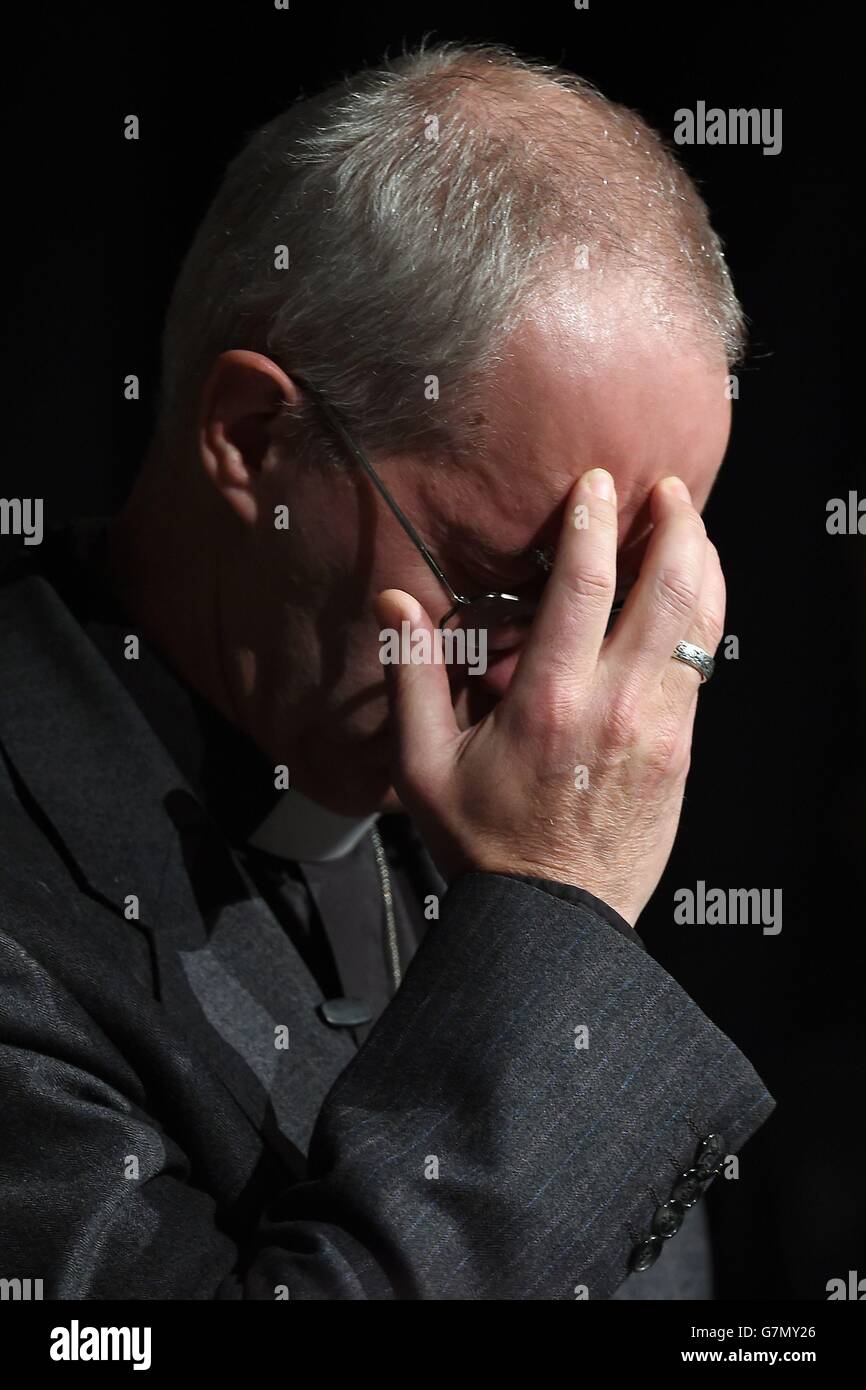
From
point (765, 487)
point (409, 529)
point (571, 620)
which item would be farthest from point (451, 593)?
point (765, 487)

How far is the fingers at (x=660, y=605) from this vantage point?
132 cm

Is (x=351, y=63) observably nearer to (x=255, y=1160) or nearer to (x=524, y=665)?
(x=524, y=665)

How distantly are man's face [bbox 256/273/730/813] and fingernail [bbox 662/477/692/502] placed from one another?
2 cm

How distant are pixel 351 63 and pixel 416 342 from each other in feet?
3.69

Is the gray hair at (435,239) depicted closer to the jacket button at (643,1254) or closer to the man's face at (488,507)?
the man's face at (488,507)

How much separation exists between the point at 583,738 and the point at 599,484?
0.25 metres

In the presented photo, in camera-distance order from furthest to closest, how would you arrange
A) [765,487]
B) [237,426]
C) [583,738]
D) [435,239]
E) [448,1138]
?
1. [765,487]
2. [237,426]
3. [435,239]
4. [583,738]
5. [448,1138]

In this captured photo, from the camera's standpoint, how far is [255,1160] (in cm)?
129

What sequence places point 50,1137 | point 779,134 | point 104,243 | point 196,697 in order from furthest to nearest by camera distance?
point 104,243 < point 779,134 < point 196,697 < point 50,1137

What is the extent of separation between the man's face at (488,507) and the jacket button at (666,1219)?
1.64 feet

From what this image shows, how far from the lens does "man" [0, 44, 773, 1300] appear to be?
1.15 m

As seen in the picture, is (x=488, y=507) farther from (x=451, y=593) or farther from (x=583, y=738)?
(x=583, y=738)

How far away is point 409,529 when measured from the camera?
1.42 metres

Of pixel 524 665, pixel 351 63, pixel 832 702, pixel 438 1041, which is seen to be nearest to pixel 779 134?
pixel 351 63
